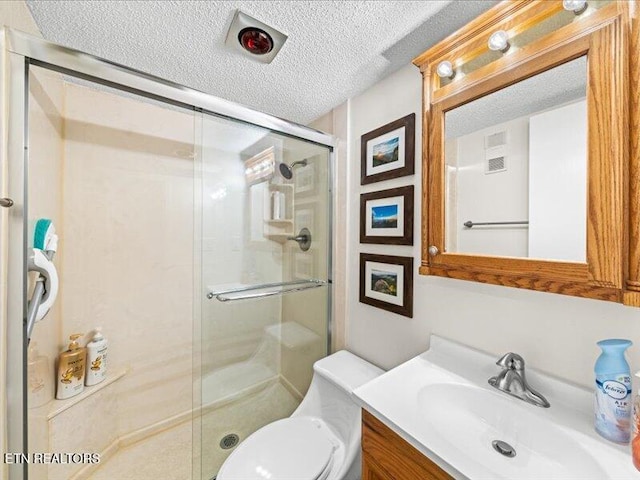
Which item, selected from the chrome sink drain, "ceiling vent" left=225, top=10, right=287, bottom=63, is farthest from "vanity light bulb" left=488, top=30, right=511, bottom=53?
the chrome sink drain

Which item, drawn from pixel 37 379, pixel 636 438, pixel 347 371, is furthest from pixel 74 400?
pixel 636 438

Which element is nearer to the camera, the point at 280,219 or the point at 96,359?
the point at 96,359

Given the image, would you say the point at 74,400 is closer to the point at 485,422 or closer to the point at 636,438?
the point at 485,422

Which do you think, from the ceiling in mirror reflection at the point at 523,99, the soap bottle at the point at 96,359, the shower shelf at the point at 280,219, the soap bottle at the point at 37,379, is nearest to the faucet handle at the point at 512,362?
the ceiling in mirror reflection at the point at 523,99

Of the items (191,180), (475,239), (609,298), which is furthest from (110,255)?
(609,298)

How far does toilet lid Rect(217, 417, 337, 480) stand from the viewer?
0.96 m

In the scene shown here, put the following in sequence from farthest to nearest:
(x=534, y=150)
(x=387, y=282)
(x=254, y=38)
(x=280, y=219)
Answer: (x=280, y=219), (x=387, y=282), (x=254, y=38), (x=534, y=150)

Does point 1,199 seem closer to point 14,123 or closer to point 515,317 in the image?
point 14,123

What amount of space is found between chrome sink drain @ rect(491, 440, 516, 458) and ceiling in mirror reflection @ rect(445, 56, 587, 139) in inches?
37.3

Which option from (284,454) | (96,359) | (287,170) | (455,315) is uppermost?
(287,170)

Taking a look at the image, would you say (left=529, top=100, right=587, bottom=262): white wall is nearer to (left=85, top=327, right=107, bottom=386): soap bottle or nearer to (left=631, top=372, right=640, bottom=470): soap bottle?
(left=631, top=372, right=640, bottom=470): soap bottle

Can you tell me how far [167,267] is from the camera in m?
1.62

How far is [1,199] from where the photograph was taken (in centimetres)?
77

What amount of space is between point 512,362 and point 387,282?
569 millimetres
